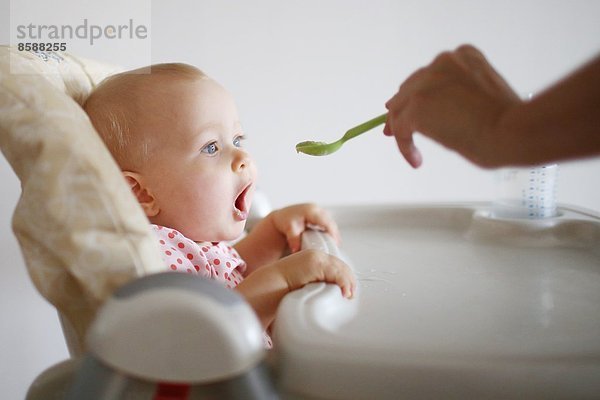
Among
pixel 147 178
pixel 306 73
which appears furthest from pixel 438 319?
pixel 306 73

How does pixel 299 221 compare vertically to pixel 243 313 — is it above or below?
below

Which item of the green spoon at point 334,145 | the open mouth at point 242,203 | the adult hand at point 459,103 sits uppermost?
the adult hand at point 459,103

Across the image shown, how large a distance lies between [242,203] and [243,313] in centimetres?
45

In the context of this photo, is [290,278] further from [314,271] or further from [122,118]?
[122,118]

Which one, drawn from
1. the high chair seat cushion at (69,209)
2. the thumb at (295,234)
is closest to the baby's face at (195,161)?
the thumb at (295,234)

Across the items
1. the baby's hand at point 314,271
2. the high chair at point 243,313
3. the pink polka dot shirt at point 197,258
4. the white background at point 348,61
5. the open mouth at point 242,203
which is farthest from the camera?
the white background at point 348,61

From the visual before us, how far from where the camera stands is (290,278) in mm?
557

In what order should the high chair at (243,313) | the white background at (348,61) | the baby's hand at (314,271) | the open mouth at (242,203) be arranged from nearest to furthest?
the high chair at (243,313), the baby's hand at (314,271), the open mouth at (242,203), the white background at (348,61)

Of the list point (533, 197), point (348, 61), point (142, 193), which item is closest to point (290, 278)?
point (142, 193)

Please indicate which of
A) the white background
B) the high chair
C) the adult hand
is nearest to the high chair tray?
the high chair

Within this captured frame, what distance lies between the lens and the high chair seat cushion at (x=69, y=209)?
0.43 meters

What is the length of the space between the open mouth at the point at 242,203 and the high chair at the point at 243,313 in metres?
0.17

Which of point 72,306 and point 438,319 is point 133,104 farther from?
point 438,319

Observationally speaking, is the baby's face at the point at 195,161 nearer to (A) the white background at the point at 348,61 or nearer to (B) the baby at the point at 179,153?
(B) the baby at the point at 179,153
